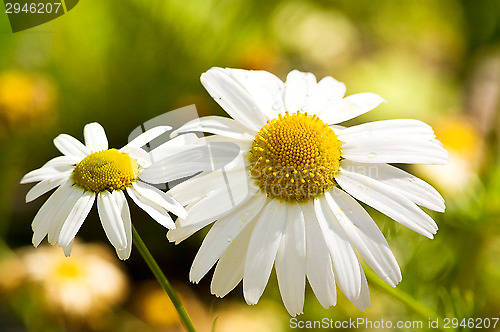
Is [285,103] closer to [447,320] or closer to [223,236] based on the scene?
[223,236]

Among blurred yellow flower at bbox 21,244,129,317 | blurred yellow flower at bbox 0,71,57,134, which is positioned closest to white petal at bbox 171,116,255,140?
blurred yellow flower at bbox 21,244,129,317

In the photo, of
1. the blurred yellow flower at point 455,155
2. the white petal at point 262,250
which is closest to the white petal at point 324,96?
the white petal at point 262,250

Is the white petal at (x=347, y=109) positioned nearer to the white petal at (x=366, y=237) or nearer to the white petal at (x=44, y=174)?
the white petal at (x=366, y=237)

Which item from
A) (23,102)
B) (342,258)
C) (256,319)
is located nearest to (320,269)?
(342,258)

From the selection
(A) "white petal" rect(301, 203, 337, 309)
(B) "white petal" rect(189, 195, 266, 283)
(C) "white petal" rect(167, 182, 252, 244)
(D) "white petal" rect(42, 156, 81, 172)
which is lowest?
(A) "white petal" rect(301, 203, 337, 309)

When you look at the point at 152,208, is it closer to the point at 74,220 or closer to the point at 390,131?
the point at 74,220

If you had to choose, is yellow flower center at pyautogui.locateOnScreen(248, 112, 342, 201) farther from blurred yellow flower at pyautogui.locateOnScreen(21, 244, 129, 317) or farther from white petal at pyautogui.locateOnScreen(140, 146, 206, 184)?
blurred yellow flower at pyautogui.locateOnScreen(21, 244, 129, 317)

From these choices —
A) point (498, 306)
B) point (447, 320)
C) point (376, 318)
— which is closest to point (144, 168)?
point (447, 320)
